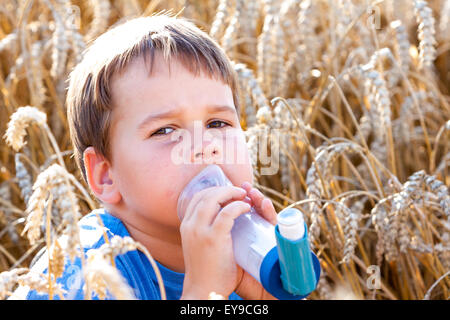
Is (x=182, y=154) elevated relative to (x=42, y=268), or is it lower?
elevated

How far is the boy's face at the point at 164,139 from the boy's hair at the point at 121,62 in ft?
0.08

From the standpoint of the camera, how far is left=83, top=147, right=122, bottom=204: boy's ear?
1.55 m

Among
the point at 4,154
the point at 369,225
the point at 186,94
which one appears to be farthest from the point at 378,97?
the point at 4,154

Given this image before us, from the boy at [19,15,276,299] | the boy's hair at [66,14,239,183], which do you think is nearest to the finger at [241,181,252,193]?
the boy at [19,15,276,299]

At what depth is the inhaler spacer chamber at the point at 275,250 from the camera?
104 centimetres

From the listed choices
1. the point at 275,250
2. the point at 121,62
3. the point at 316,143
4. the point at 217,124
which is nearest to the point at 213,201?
the point at 275,250

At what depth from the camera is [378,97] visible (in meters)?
1.88

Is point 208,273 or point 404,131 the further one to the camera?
point 404,131

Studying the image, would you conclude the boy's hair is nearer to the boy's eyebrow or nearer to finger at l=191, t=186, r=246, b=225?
the boy's eyebrow

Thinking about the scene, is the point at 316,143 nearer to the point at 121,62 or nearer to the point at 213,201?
the point at 121,62

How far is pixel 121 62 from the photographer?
1527 mm

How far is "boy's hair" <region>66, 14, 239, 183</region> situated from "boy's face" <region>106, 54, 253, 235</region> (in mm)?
25
